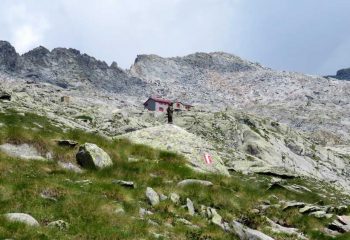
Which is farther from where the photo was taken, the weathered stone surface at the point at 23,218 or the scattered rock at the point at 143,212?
the scattered rock at the point at 143,212

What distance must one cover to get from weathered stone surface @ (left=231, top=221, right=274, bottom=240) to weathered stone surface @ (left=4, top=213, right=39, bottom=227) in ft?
21.5

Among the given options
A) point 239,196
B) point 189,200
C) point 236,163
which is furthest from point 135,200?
point 236,163

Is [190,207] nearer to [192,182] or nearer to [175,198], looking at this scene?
[175,198]

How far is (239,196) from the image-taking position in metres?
22.2

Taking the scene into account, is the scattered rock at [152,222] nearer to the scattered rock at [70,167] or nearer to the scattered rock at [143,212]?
the scattered rock at [143,212]

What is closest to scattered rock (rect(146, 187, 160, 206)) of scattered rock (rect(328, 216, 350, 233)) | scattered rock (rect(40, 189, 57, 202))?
scattered rock (rect(40, 189, 57, 202))

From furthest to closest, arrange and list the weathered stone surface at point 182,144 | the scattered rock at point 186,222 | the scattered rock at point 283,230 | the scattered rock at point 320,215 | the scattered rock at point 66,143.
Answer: the weathered stone surface at point 182,144
the scattered rock at point 66,143
the scattered rock at point 320,215
the scattered rock at point 283,230
the scattered rock at point 186,222

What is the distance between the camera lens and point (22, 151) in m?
22.4

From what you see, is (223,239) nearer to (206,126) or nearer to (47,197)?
(47,197)

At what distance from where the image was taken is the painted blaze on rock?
22016 mm

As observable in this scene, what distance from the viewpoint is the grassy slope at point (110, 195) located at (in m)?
14.4

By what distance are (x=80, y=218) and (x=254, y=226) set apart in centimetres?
683

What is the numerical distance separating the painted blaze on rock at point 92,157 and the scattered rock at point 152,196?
401cm

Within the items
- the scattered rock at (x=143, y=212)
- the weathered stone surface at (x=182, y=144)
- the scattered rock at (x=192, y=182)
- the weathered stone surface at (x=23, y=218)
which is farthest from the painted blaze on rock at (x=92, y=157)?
the weathered stone surface at (x=23, y=218)
